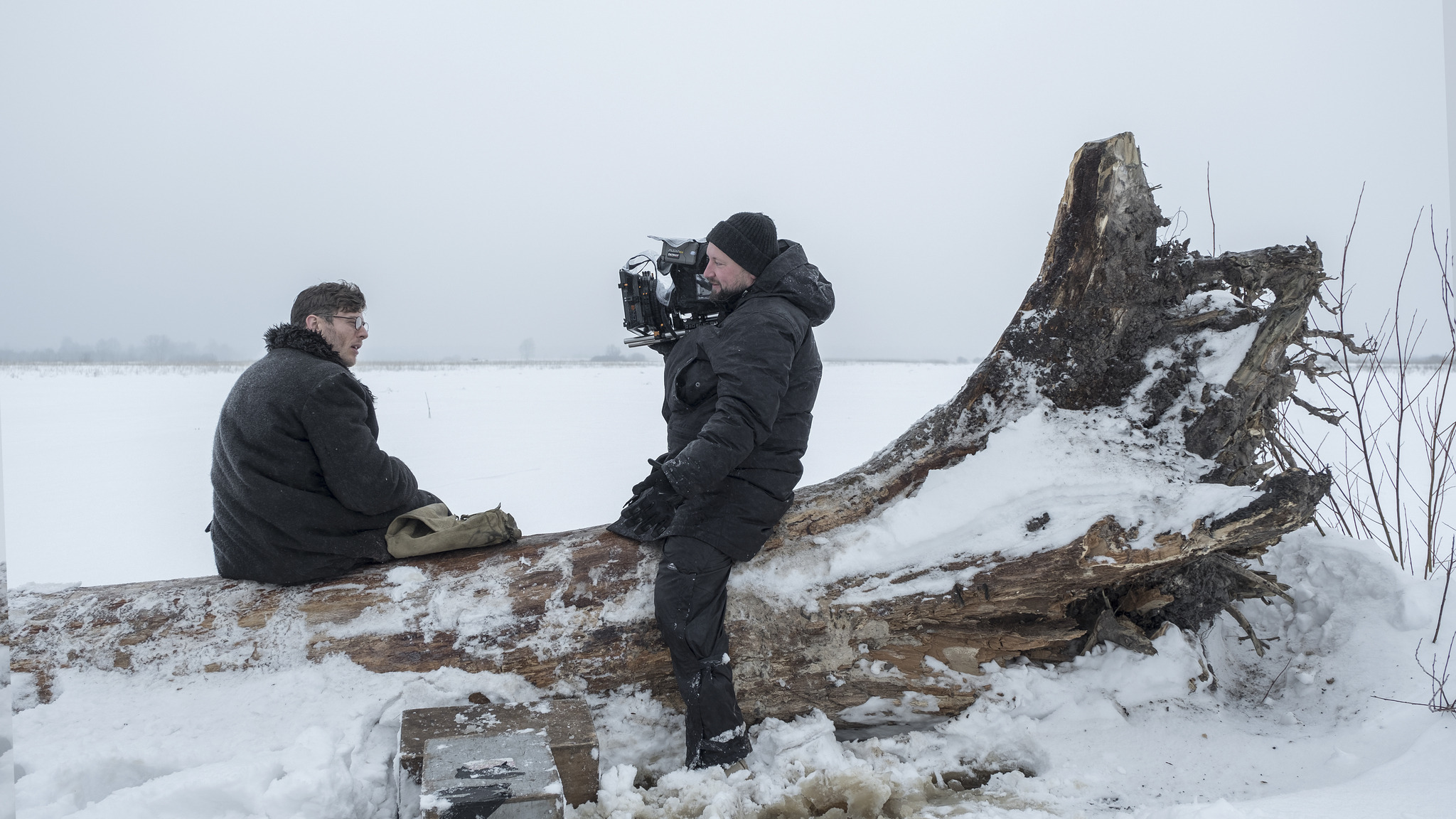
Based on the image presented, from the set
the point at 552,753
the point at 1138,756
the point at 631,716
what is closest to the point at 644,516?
the point at 631,716

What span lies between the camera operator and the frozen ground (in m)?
3.90

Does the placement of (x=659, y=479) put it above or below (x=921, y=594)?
above

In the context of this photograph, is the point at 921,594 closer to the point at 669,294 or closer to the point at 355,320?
the point at 669,294

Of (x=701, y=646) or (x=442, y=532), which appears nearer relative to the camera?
(x=701, y=646)

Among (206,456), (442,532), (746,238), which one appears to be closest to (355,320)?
(442,532)

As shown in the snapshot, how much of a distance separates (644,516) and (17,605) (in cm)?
232

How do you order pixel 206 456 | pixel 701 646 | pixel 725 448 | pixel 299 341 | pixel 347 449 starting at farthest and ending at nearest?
pixel 206 456
pixel 299 341
pixel 347 449
pixel 701 646
pixel 725 448

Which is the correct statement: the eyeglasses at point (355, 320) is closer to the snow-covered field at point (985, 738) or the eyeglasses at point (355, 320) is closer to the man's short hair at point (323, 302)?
the man's short hair at point (323, 302)

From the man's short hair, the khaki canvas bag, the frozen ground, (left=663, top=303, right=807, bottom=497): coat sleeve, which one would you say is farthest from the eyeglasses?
the frozen ground

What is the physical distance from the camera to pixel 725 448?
2795 millimetres

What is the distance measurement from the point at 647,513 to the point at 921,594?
3.65 feet

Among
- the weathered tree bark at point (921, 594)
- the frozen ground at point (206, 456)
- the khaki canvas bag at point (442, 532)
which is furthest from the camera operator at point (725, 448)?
the frozen ground at point (206, 456)

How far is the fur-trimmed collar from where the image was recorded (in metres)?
3.17

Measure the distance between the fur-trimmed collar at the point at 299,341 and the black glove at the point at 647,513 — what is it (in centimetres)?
128
